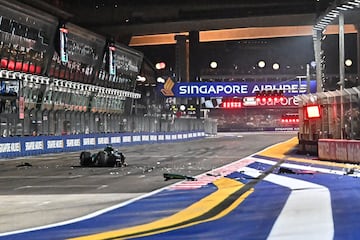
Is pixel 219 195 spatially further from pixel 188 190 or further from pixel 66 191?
pixel 66 191

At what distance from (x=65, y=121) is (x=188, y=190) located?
2817cm

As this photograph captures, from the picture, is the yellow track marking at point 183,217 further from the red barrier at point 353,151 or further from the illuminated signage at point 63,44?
the illuminated signage at point 63,44

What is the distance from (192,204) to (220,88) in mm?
49368

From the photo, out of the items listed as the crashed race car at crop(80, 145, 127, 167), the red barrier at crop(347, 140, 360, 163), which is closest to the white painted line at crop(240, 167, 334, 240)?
the red barrier at crop(347, 140, 360, 163)

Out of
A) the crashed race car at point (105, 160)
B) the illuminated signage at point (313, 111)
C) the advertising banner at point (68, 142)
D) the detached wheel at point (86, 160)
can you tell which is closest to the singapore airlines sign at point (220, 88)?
the advertising banner at point (68, 142)

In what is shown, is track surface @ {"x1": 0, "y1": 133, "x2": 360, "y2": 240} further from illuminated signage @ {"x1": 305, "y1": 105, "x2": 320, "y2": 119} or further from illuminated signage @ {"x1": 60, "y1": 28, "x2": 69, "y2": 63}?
illuminated signage @ {"x1": 60, "y1": 28, "x2": 69, "y2": 63}

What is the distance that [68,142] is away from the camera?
3947 centimetres

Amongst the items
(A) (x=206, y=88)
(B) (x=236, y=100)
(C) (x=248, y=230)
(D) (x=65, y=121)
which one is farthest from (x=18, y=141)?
(B) (x=236, y=100)

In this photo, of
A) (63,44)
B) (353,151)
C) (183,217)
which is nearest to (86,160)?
(353,151)

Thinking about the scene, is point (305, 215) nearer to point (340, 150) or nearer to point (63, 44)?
point (340, 150)

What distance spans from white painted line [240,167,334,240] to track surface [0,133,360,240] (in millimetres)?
16

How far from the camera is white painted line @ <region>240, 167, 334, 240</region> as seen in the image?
8953 millimetres

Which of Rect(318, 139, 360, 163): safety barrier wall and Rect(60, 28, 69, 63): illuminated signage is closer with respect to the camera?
Rect(318, 139, 360, 163): safety barrier wall

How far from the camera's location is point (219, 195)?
46.2 feet
